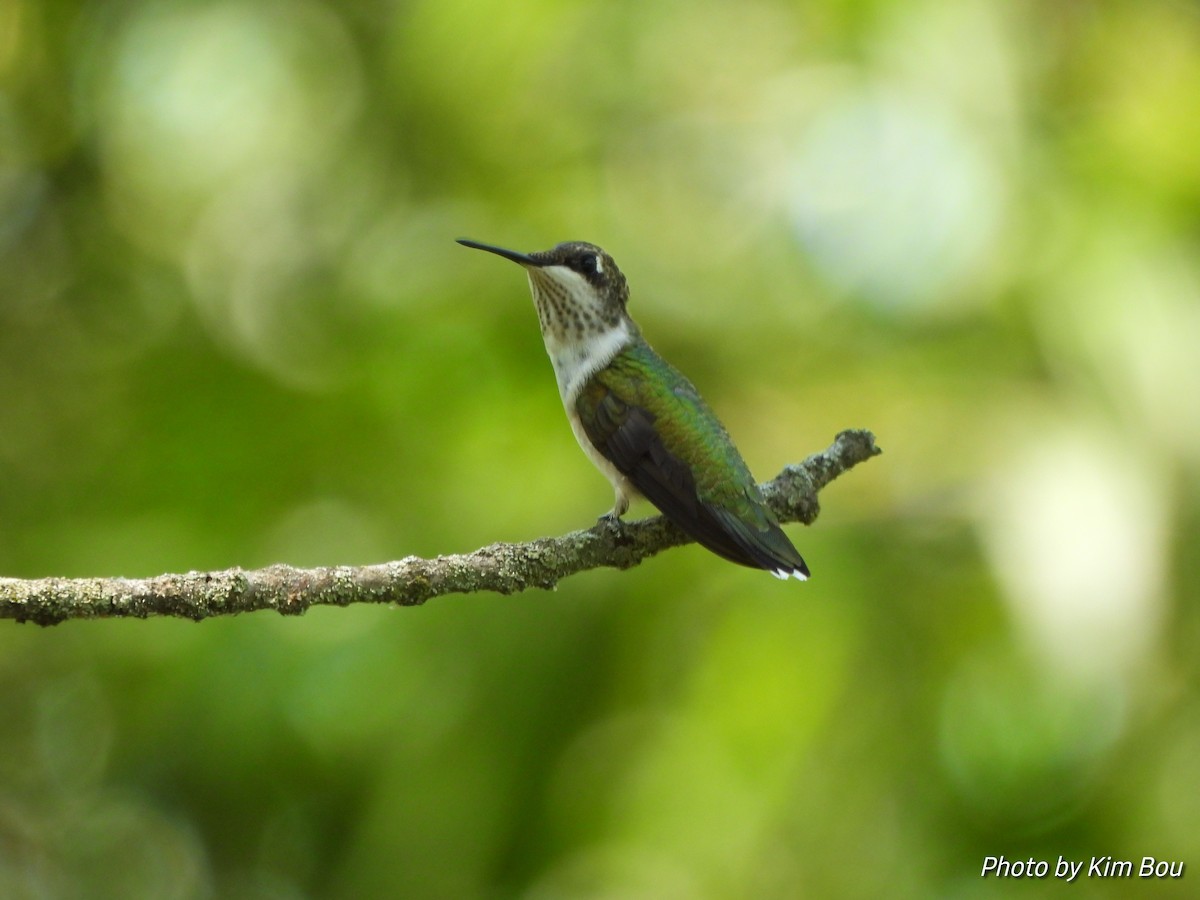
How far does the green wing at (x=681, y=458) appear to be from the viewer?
3098mm

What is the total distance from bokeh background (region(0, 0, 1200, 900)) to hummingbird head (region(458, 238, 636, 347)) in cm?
96

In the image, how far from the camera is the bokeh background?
4098mm

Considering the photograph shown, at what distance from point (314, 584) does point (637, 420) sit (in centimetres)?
150

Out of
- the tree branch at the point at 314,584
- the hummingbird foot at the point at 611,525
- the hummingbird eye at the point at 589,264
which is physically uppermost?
the hummingbird eye at the point at 589,264

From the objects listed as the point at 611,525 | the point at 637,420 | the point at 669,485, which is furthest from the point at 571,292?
the point at 611,525

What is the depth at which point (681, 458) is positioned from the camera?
3441 mm

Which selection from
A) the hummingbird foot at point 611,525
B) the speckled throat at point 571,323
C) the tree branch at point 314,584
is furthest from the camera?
the speckled throat at point 571,323

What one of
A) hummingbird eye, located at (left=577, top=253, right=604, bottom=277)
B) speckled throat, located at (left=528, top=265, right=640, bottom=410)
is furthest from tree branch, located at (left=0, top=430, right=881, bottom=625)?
hummingbird eye, located at (left=577, top=253, right=604, bottom=277)

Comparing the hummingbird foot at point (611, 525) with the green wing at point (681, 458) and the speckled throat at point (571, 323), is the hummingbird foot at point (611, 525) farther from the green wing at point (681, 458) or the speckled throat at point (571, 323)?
the speckled throat at point (571, 323)

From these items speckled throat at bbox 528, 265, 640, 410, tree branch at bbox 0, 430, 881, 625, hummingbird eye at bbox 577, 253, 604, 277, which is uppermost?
hummingbird eye at bbox 577, 253, 604, 277

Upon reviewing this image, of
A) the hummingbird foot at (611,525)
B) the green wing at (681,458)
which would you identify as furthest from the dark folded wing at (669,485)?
the hummingbird foot at (611,525)

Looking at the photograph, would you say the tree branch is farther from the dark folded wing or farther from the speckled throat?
the speckled throat

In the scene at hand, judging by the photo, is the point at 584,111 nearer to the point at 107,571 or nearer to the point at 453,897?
the point at 107,571

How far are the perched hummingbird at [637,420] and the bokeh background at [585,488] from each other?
967 millimetres
